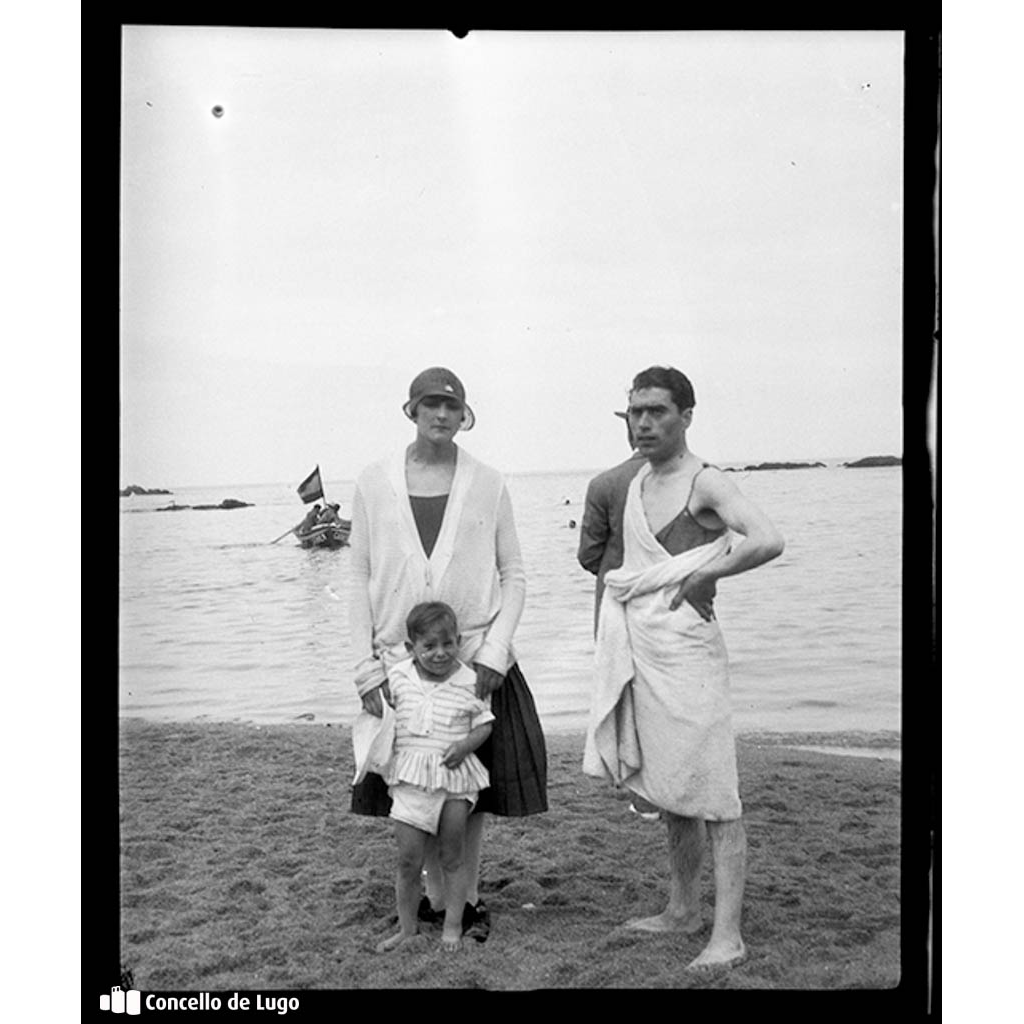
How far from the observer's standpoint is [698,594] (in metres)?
3.22

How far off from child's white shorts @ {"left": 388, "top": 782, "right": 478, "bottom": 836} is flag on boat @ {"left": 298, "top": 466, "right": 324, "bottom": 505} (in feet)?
2.31

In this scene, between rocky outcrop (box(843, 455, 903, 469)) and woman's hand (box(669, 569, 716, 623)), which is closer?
woman's hand (box(669, 569, 716, 623))

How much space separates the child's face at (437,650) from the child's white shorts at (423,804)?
270 millimetres

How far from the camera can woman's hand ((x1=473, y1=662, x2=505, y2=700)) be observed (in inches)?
127

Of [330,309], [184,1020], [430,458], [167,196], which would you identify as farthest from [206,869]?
[167,196]

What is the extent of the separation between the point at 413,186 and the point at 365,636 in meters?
1.08

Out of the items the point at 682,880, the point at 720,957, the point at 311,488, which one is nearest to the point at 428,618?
the point at 311,488

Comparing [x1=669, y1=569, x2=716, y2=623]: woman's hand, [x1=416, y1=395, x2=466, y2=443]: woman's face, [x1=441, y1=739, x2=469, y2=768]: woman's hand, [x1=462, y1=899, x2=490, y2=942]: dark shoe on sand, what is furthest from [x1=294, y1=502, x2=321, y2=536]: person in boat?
[x1=462, y1=899, x2=490, y2=942]: dark shoe on sand

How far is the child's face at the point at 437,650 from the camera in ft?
10.4

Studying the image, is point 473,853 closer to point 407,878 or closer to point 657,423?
point 407,878

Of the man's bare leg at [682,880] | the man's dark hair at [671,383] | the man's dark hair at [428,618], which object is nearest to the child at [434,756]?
the man's dark hair at [428,618]

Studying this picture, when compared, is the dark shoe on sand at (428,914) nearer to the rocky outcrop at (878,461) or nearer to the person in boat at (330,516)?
the person in boat at (330,516)

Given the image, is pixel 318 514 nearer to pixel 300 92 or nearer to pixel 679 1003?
pixel 300 92

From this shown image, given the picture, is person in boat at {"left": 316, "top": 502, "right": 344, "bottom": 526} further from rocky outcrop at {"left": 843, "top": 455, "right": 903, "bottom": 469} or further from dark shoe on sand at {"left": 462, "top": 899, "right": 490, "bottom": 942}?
rocky outcrop at {"left": 843, "top": 455, "right": 903, "bottom": 469}
